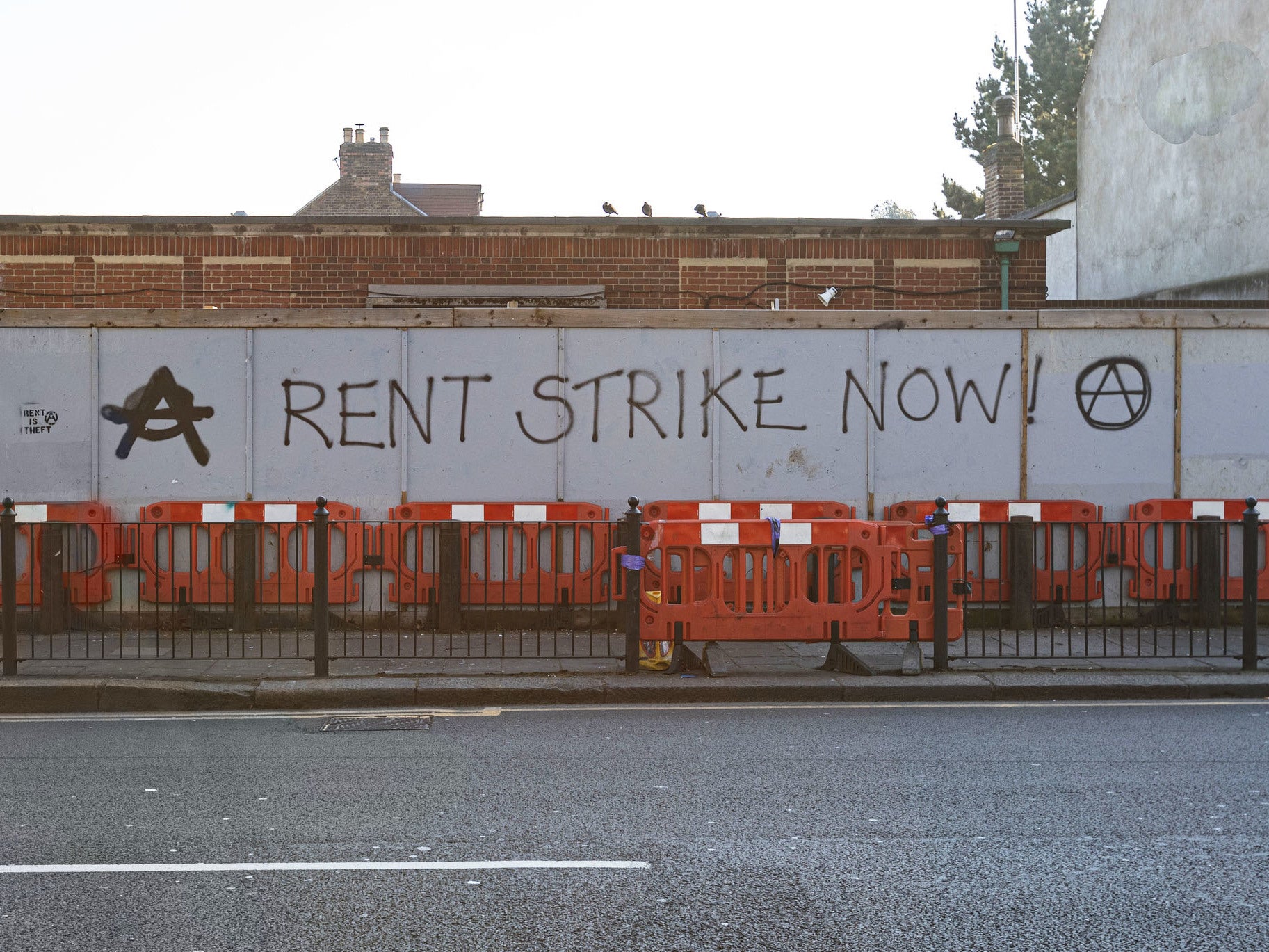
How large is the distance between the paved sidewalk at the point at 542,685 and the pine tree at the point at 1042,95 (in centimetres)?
4464

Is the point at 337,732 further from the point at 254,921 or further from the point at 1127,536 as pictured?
the point at 1127,536

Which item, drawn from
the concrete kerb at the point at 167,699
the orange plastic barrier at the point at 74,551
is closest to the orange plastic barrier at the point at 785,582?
the concrete kerb at the point at 167,699

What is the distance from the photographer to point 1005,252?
16875 millimetres

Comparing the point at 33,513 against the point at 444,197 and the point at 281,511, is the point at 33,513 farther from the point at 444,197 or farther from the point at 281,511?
the point at 444,197

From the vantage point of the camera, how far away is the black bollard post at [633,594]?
9078 mm

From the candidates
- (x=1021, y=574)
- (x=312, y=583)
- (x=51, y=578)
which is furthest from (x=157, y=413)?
(x=1021, y=574)

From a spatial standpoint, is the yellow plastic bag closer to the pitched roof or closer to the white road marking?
the white road marking

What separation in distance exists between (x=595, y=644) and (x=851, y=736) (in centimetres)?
343

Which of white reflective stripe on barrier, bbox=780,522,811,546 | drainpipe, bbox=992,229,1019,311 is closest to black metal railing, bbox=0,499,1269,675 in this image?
white reflective stripe on barrier, bbox=780,522,811,546

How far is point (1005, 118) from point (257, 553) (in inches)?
671

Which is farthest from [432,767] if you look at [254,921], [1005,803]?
[1005,803]

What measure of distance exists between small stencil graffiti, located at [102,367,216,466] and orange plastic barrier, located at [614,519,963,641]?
491 cm

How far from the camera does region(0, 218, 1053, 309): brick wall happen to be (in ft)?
53.8

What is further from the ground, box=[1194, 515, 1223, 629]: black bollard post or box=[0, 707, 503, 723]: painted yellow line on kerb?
box=[1194, 515, 1223, 629]: black bollard post
